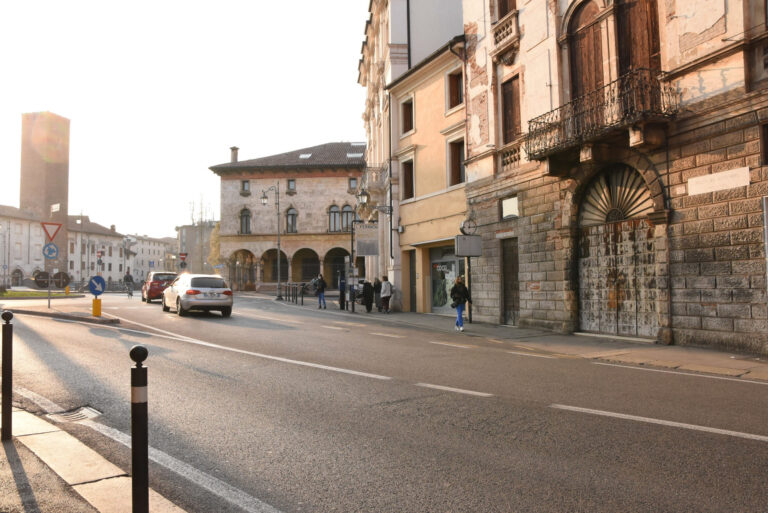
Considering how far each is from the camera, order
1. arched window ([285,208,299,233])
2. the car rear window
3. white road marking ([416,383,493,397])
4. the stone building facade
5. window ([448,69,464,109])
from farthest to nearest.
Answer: arched window ([285,208,299,233]) < window ([448,69,464,109]) < the car rear window < the stone building facade < white road marking ([416,383,493,397])

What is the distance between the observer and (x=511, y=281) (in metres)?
17.4

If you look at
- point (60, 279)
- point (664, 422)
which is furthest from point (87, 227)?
point (664, 422)

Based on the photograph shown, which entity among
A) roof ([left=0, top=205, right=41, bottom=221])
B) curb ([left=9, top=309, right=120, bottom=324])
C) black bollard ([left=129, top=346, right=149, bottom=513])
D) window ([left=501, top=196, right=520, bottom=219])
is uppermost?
roof ([left=0, top=205, right=41, bottom=221])

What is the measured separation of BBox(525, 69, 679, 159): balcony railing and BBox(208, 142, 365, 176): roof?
39537 mm

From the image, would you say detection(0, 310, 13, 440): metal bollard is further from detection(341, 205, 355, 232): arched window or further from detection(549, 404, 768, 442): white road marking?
detection(341, 205, 355, 232): arched window

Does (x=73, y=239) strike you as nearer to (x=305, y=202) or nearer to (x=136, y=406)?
(x=305, y=202)

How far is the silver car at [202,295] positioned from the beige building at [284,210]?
35.6 meters

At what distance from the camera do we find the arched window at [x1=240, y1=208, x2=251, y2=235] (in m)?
56.0

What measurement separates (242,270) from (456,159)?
3921cm

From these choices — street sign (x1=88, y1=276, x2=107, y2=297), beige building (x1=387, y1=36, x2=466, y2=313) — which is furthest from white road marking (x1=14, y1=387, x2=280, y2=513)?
beige building (x1=387, y1=36, x2=466, y2=313)

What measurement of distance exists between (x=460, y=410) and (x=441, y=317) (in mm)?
15128

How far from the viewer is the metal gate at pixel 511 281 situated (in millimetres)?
17141

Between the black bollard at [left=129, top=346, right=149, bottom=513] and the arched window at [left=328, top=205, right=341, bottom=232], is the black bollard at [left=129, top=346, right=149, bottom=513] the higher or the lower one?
the lower one

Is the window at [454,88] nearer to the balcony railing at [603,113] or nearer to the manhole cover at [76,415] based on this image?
the balcony railing at [603,113]
